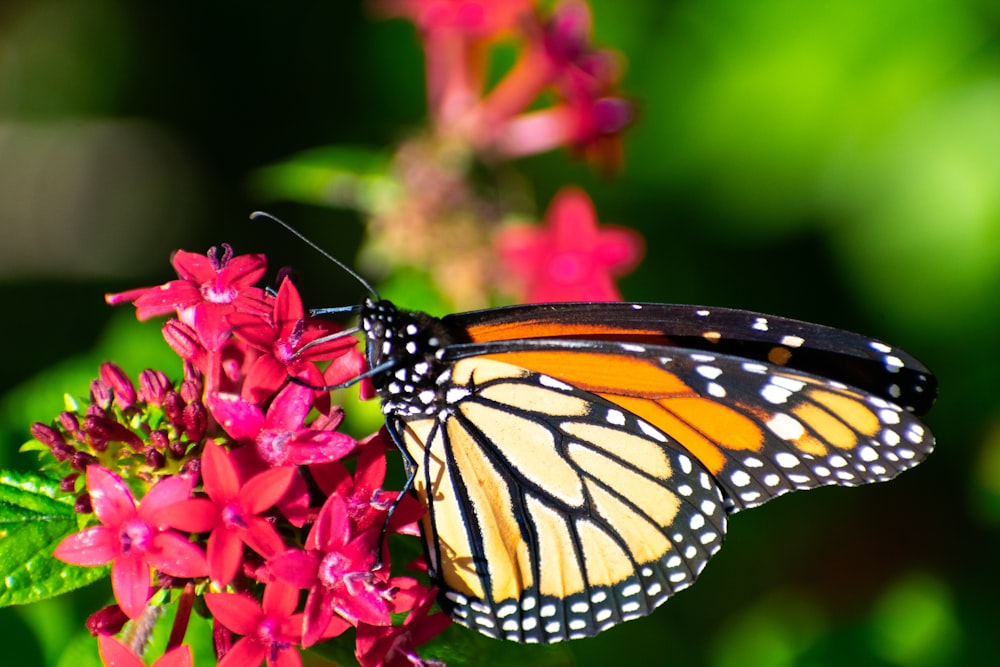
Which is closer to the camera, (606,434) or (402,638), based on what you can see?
(402,638)

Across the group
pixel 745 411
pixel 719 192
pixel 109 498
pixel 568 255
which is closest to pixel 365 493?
pixel 109 498

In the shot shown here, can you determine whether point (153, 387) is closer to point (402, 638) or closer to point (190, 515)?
point (190, 515)

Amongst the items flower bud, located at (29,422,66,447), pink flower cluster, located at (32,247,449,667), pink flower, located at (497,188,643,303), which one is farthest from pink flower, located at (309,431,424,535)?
pink flower, located at (497,188,643,303)


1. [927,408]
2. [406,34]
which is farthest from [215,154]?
[927,408]

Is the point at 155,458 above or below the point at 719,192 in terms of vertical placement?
below

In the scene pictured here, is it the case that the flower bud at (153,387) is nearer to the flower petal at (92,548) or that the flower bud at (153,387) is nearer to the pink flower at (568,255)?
the flower petal at (92,548)

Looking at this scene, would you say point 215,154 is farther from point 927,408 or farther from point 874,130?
point 927,408
